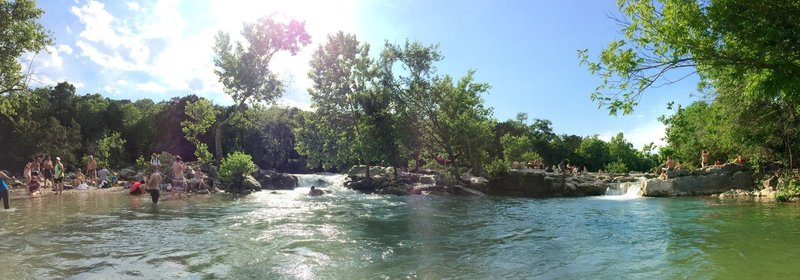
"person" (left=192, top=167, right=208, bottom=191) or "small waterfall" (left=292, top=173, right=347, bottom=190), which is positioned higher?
"person" (left=192, top=167, right=208, bottom=191)

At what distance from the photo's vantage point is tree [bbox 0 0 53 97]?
2445 centimetres

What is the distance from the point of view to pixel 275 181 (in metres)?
32.9

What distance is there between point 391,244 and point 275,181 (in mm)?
23908

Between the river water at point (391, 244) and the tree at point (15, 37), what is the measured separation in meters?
12.9

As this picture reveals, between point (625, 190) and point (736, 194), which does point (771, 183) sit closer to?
point (736, 194)

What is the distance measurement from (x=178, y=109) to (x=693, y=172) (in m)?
52.2

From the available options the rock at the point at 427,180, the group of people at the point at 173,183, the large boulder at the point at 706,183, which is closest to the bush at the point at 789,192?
the large boulder at the point at 706,183

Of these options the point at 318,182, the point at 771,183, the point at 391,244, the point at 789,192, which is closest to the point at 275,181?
the point at 318,182

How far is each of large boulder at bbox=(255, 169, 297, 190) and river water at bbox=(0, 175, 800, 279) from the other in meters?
14.8

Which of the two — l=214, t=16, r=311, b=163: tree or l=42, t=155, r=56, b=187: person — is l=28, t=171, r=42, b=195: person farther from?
l=214, t=16, r=311, b=163: tree

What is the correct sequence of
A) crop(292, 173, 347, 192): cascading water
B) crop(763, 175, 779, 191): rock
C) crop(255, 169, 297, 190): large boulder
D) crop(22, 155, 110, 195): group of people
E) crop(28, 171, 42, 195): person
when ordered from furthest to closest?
crop(292, 173, 347, 192): cascading water, crop(255, 169, 297, 190): large boulder, crop(763, 175, 779, 191): rock, crop(22, 155, 110, 195): group of people, crop(28, 171, 42, 195): person

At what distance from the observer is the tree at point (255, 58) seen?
121ft

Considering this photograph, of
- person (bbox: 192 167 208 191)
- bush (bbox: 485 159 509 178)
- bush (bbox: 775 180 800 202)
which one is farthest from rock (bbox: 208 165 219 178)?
bush (bbox: 775 180 800 202)

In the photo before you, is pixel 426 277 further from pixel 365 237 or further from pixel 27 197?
pixel 27 197
